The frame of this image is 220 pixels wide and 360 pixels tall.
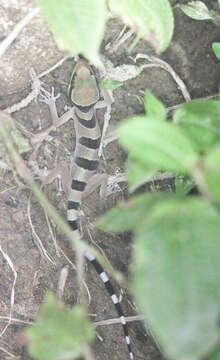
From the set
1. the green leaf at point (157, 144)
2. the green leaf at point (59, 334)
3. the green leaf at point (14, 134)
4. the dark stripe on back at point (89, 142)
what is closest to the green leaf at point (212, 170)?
the green leaf at point (157, 144)

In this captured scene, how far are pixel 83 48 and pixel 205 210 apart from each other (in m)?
0.54

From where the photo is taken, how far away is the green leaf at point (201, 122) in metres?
1.20

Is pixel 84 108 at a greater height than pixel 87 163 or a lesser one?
greater

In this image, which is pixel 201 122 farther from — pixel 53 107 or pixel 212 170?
pixel 53 107

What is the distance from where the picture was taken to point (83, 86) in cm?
314

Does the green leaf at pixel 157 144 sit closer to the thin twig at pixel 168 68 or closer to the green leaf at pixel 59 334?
the green leaf at pixel 59 334

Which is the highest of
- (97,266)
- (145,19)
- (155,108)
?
(145,19)

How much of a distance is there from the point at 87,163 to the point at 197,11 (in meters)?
1.54

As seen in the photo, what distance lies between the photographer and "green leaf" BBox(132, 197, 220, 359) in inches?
33.3

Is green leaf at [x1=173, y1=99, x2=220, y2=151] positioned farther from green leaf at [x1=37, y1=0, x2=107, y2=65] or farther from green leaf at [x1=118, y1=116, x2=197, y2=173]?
green leaf at [x1=37, y1=0, x2=107, y2=65]

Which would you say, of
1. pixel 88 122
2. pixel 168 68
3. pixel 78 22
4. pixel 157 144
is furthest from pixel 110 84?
pixel 157 144

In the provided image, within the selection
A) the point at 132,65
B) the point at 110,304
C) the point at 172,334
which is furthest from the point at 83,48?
the point at 110,304

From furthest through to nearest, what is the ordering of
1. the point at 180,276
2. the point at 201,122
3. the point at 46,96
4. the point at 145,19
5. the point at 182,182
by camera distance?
the point at 46,96 → the point at 182,182 → the point at 145,19 → the point at 201,122 → the point at 180,276

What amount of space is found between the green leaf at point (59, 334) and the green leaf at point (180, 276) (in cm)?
31
